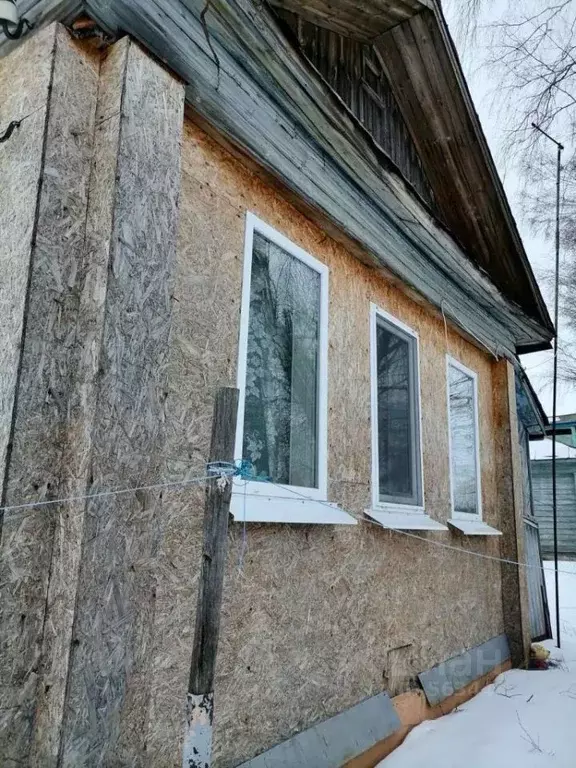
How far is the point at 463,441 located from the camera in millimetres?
5551

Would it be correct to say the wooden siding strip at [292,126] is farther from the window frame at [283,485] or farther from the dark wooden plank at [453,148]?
the dark wooden plank at [453,148]

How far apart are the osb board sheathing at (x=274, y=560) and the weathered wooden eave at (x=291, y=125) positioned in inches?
6.5

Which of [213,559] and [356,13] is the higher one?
[356,13]

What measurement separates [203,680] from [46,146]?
1.72 m

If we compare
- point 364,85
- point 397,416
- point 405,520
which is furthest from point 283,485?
point 364,85

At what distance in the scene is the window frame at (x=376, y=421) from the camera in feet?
12.5

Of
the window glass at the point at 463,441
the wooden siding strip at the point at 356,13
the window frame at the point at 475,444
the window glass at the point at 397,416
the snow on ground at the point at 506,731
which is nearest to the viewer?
the snow on ground at the point at 506,731

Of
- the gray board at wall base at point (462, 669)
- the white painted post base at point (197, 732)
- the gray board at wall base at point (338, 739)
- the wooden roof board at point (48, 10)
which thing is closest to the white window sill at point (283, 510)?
the white painted post base at point (197, 732)

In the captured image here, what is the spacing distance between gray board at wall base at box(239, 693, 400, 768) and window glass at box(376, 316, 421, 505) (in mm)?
1276

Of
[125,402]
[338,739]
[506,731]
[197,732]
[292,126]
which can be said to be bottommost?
[506,731]

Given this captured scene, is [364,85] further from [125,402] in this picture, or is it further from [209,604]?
[209,604]

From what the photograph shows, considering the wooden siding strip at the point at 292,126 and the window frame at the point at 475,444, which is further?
the window frame at the point at 475,444

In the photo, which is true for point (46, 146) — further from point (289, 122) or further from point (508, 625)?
point (508, 625)

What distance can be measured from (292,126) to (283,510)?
1949 mm
